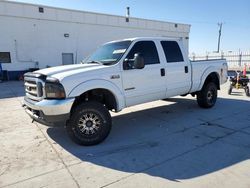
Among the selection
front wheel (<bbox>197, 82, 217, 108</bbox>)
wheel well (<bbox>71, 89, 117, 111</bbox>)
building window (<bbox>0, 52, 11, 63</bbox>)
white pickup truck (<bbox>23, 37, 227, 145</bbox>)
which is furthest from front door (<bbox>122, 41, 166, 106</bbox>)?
building window (<bbox>0, 52, 11, 63</bbox>)

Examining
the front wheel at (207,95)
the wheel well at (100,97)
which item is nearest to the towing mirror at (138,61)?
the wheel well at (100,97)

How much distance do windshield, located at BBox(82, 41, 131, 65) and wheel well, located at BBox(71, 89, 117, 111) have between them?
0.65 metres

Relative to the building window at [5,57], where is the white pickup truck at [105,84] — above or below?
below

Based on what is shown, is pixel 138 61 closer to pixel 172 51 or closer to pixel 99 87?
pixel 99 87

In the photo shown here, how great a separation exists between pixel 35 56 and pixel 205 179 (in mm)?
18817

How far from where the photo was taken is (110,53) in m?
5.28

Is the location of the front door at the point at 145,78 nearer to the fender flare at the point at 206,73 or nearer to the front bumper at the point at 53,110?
the front bumper at the point at 53,110

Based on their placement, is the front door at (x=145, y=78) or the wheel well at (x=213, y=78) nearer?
the front door at (x=145, y=78)

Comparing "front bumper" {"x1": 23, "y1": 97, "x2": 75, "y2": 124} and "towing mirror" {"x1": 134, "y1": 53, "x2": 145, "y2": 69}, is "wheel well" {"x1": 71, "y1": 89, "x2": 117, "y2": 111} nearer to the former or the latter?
"front bumper" {"x1": 23, "y1": 97, "x2": 75, "y2": 124}

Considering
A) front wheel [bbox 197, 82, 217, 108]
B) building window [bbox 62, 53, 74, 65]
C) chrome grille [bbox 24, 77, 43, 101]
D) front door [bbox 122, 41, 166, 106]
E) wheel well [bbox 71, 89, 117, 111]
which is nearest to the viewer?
chrome grille [bbox 24, 77, 43, 101]

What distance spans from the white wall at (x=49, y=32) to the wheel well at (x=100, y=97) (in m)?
16.2

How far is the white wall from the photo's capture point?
17.9 m

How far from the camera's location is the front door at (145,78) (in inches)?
192

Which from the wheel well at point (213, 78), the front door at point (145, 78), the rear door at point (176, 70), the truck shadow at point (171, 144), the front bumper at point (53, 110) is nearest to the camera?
the truck shadow at point (171, 144)
